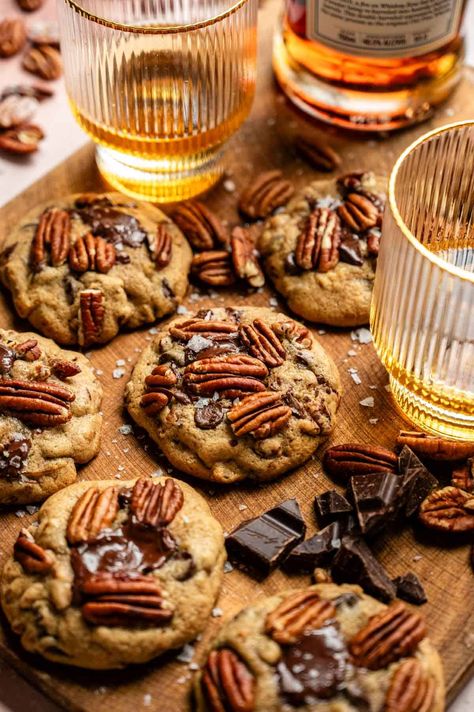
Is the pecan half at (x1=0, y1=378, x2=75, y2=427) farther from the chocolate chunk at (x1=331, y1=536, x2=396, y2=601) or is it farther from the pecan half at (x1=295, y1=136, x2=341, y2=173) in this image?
the pecan half at (x1=295, y1=136, x2=341, y2=173)

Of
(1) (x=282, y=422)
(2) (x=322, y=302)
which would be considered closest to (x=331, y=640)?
(1) (x=282, y=422)

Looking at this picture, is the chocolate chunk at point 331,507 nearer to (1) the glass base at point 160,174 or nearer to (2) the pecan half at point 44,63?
(1) the glass base at point 160,174

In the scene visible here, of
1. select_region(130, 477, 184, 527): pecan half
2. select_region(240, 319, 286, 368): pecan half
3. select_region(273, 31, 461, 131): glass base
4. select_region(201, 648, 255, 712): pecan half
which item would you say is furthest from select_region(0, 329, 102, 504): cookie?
select_region(273, 31, 461, 131): glass base

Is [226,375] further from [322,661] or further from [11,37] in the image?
[11,37]

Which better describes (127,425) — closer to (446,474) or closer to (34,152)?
(446,474)

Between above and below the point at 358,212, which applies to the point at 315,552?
below

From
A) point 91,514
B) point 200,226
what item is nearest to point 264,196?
point 200,226
